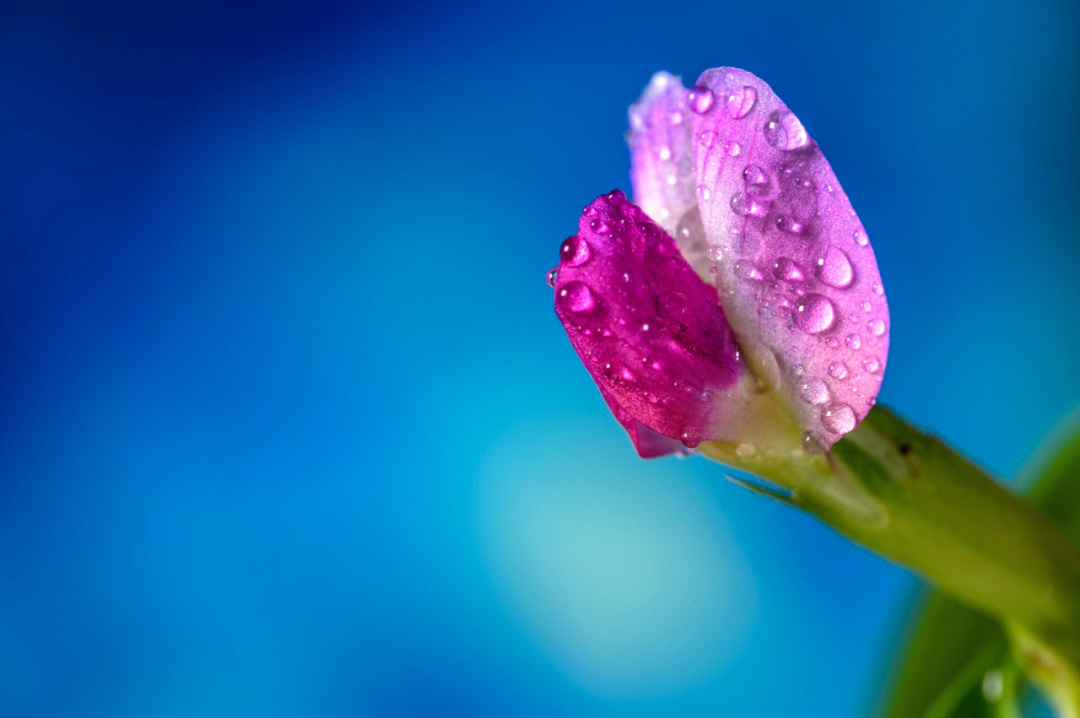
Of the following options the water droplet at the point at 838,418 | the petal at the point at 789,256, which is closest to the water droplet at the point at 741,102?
the petal at the point at 789,256

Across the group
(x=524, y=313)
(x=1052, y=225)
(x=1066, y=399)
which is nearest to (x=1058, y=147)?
(x=1052, y=225)

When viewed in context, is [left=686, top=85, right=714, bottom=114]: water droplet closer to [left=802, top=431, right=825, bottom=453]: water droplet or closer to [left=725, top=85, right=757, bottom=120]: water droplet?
[left=725, top=85, right=757, bottom=120]: water droplet

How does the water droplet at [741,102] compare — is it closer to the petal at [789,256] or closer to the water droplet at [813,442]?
the petal at [789,256]

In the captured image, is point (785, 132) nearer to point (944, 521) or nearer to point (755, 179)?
A: point (755, 179)

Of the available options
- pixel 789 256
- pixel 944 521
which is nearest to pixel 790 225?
pixel 789 256

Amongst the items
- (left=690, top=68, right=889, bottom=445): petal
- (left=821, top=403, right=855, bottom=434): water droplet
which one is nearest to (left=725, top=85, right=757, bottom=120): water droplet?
(left=690, top=68, right=889, bottom=445): petal
